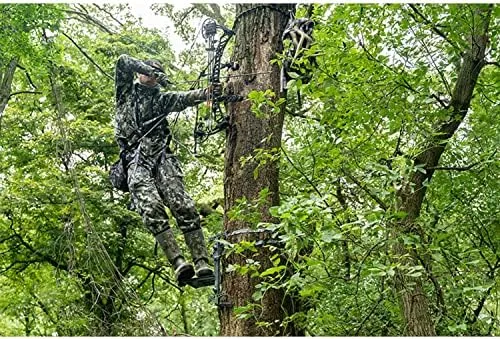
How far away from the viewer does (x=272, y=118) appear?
3.46 metres

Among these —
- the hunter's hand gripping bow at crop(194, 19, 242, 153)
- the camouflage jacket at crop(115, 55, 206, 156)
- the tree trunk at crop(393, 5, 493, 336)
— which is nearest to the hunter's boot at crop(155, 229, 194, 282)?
the camouflage jacket at crop(115, 55, 206, 156)

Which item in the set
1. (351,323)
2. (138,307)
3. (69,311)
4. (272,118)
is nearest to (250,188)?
(272,118)

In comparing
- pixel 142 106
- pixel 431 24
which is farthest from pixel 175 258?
pixel 431 24

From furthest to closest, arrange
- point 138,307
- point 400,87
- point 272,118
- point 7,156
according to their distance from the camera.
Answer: point 7,156
point 138,307
point 272,118
point 400,87

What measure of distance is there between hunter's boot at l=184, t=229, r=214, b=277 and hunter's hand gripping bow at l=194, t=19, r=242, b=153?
1.88 ft

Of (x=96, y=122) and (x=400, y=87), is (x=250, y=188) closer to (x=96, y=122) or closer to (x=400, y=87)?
(x=400, y=87)

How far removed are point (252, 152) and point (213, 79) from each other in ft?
1.47

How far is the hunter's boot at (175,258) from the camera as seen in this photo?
2988mm

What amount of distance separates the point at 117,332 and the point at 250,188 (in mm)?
2121

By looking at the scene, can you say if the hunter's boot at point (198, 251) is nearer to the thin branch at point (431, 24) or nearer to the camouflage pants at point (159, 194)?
the camouflage pants at point (159, 194)

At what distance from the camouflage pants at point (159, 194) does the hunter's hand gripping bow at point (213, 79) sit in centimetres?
28

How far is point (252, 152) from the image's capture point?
331cm

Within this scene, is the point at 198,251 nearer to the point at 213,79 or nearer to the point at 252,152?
the point at 252,152

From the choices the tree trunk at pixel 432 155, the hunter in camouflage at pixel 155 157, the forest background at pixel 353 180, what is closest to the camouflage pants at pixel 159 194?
the hunter in camouflage at pixel 155 157
